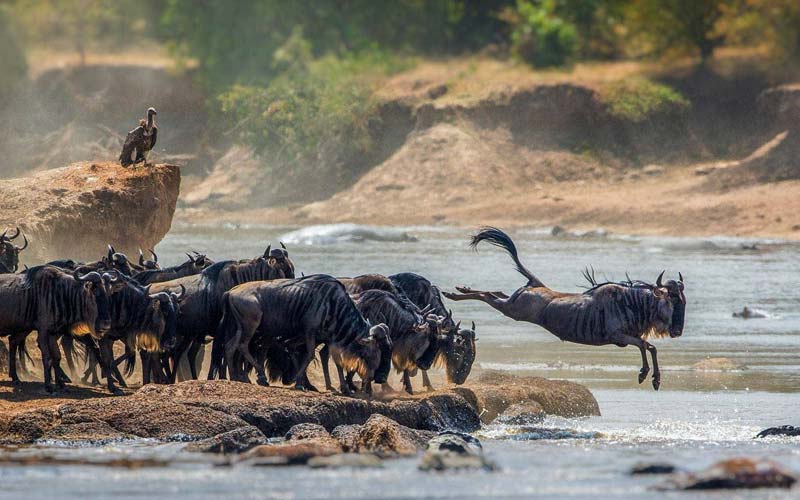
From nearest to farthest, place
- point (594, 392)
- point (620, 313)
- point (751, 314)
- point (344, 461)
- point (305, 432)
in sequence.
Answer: point (344, 461), point (305, 432), point (620, 313), point (594, 392), point (751, 314)

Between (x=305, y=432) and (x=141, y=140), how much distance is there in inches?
350

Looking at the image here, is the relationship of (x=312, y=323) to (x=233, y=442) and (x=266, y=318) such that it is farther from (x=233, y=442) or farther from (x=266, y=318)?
(x=233, y=442)

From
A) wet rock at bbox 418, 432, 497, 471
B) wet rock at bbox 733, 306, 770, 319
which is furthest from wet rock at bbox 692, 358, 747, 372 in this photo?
wet rock at bbox 418, 432, 497, 471

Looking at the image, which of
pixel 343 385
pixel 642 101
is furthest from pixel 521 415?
pixel 642 101

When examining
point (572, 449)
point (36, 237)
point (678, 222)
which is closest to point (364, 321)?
point (572, 449)

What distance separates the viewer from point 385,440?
13258mm

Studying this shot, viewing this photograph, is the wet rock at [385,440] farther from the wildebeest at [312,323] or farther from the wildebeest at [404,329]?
the wildebeest at [404,329]

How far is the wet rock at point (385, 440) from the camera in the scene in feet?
43.1

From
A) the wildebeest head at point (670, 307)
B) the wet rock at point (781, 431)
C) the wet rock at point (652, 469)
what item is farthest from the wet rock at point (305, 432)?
the wildebeest head at point (670, 307)

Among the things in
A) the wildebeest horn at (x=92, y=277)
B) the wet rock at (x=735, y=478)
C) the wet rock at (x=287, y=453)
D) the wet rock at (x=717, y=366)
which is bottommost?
the wet rock at (x=735, y=478)

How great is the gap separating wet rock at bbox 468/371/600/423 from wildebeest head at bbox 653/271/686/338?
43.6 inches

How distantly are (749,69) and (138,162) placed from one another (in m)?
36.3

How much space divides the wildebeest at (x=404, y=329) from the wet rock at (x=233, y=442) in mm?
2316

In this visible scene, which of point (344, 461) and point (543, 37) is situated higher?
point (543, 37)
